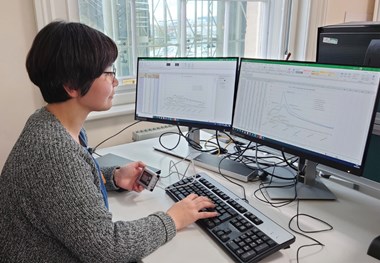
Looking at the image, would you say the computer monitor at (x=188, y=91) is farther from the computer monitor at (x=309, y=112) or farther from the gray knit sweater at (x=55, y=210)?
the gray knit sweater at (x=55, y=210)

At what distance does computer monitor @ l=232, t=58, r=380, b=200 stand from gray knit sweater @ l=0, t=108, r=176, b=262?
1.84ft

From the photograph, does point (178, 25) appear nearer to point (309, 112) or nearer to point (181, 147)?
point (181, 147)

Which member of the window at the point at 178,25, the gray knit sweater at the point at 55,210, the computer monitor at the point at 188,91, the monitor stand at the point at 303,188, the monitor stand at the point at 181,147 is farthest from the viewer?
the window at the point at 178,25

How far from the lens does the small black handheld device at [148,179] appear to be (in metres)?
1.09

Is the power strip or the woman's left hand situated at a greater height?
the woman's left hand

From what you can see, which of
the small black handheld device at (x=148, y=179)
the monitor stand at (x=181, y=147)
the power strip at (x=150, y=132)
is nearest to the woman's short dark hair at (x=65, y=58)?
the small black handheld device at (x=148, y=179)

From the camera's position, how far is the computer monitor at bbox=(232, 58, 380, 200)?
90 centimetres

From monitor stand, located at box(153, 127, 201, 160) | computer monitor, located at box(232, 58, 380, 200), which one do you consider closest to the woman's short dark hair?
computer monitor, located at box(232, 58, 380, 200)

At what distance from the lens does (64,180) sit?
2.30 ft

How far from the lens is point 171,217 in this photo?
88 cm

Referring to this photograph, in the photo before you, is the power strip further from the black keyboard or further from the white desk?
the black keyboard

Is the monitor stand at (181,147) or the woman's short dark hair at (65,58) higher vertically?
the woman's short dark hair at (65,58)

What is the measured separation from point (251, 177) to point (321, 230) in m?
0.36

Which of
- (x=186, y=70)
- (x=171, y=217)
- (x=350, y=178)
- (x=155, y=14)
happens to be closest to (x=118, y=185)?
(x=171, y=217)
